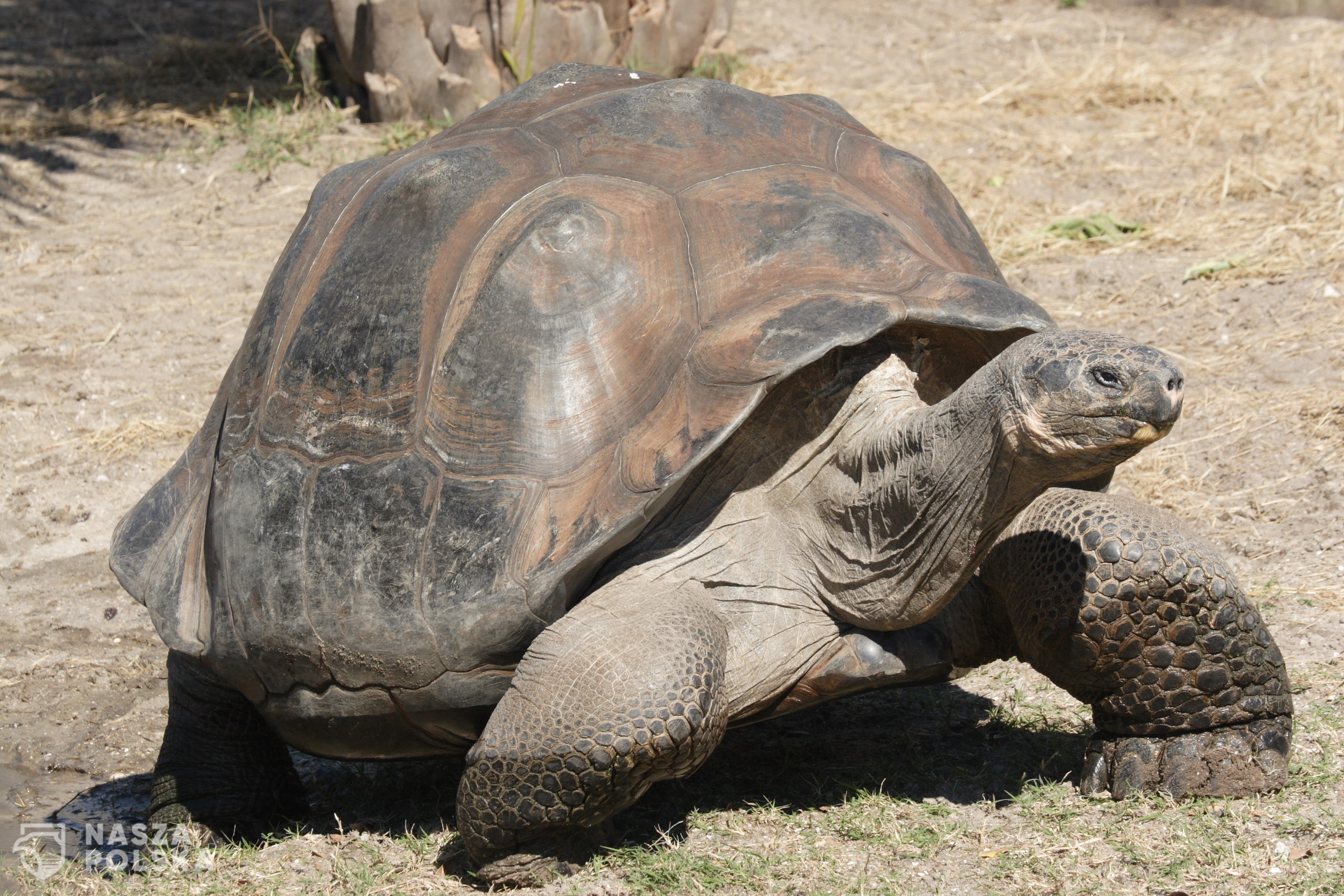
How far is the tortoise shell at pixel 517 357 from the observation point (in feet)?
8.84

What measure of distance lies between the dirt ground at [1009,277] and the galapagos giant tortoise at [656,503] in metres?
0.29

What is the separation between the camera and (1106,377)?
2.25 m

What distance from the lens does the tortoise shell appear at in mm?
2693

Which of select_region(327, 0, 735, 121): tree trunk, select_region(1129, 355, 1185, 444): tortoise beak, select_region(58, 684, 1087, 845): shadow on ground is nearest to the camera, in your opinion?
select_region(1129, 355, 1185, 444): tortoise beak

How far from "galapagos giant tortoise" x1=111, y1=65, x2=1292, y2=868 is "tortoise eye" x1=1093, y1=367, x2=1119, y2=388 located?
172mm

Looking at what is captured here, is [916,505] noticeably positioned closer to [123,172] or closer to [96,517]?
[96,517]

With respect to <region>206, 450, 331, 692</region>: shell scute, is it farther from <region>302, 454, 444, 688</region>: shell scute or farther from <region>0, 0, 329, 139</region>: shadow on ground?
<region>0, 0, 329, 139</region>: shadow on ground

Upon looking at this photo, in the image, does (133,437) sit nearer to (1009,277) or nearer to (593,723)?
(593,723)

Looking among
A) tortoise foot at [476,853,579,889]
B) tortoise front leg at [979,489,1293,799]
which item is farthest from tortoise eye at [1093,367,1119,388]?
tortoise foot at [476,853,579,889]

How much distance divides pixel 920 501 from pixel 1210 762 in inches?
36.1

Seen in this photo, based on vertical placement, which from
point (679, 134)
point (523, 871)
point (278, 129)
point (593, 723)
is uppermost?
point (679, 134)

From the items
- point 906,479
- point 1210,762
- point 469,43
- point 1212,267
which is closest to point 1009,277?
point 1212,267

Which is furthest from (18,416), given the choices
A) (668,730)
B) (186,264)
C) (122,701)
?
(668,730)

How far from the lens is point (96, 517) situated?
498cm
